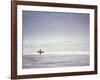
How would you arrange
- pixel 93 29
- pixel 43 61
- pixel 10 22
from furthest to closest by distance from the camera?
pixel 93 29 → pixel 43 61 → pixel 10 22

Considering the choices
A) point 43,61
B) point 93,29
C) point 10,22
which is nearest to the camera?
point 10,22

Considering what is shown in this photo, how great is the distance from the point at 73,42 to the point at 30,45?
418mm

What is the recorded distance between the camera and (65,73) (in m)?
1.80

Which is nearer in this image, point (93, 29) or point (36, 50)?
A: point (36, 50)

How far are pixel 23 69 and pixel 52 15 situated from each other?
557mm

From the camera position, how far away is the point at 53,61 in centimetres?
178

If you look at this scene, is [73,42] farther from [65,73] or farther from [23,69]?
[23,69]

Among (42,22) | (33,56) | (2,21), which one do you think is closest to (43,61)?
(33,56)

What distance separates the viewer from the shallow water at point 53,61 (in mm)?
1711

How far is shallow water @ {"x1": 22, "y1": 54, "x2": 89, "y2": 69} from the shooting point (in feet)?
5.61

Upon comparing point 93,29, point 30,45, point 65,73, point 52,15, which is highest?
point 52,15

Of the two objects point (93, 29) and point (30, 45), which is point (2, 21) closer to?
point (30, 45)

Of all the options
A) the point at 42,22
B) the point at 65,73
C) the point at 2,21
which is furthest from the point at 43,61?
the point at 2,21

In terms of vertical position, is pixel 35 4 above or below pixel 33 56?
above
